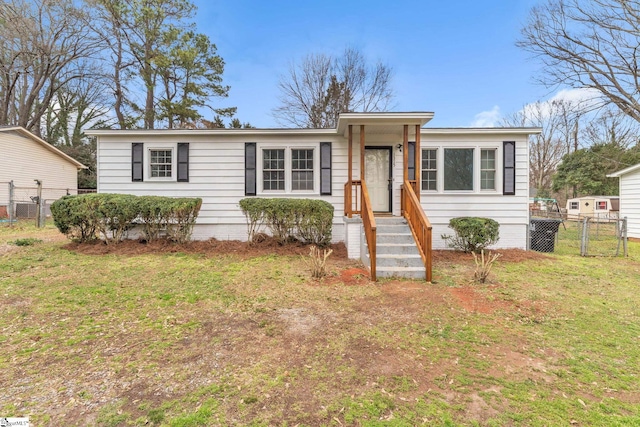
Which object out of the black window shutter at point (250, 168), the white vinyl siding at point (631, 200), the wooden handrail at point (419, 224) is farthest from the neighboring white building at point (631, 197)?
the black window shutter at point (250, 168)

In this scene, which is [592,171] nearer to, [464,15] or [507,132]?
[464,15]

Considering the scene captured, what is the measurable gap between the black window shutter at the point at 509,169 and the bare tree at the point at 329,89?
13.1 m

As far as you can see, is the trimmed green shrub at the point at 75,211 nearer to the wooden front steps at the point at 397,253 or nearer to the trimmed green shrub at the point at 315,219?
the trimmed green shrub at the point at 315,219

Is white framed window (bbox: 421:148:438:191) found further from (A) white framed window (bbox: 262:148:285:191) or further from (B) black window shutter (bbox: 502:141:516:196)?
(A) white framed window (bbox: 262:148:285:191)

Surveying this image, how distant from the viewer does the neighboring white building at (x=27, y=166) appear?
1471 centimetres

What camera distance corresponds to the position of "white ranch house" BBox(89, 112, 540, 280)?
7863 millimetres

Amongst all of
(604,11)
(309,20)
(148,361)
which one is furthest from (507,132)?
(309,20)

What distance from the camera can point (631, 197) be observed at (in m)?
11.7

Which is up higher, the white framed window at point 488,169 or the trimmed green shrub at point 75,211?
the white framed window at point 488,169

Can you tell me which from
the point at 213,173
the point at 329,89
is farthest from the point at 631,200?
the point at 329,89

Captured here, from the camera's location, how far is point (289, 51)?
19.0 metres

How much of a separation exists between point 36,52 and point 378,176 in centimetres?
2367

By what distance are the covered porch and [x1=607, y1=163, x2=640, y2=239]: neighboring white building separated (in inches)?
406

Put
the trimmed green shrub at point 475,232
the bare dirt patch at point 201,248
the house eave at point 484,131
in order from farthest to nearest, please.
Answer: the house eave at point 484,131
the trimmed green shrub at point 475,232
the bare dirt patch at point 201,248
